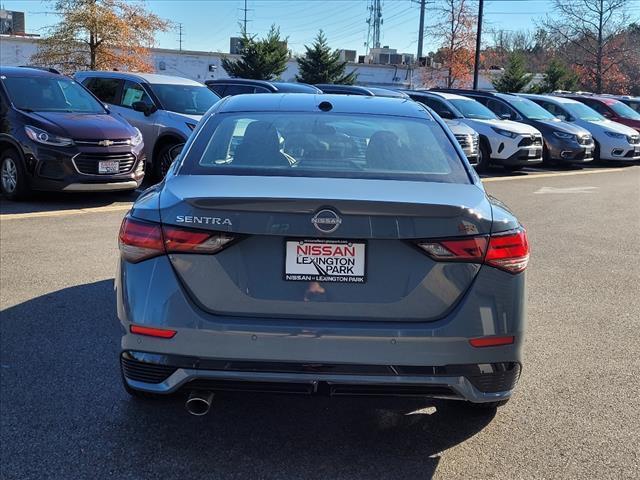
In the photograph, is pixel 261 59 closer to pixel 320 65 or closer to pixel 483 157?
pixel 320 65

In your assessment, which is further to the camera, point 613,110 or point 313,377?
point 613,110

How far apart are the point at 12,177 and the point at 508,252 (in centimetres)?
834

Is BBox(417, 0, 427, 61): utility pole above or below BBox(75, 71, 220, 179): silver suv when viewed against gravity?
above

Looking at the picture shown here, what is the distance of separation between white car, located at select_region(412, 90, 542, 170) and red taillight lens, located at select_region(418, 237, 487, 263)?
44.3 feet

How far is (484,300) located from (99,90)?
1164 centimetres

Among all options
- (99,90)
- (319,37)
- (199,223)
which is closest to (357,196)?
(199,223)

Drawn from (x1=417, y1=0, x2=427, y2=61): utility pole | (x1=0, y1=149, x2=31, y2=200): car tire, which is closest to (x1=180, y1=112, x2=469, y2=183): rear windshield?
(x1=0, y1=149, x2=31, y2=200): car tire

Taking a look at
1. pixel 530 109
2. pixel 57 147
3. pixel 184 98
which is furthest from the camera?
pixel 530 109

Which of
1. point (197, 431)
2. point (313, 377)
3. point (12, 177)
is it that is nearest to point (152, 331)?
point (313, 377)

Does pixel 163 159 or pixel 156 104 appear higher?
pixel 156 104

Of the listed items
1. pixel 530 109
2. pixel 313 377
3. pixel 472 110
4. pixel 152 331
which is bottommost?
pixel 313 377

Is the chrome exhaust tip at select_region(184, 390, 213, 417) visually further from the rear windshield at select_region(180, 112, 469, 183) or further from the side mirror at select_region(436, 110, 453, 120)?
the side mirror at select_region(436, 110, 453, 120)

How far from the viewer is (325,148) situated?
3.65 meters

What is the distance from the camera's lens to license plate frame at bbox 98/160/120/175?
9.41 meters
